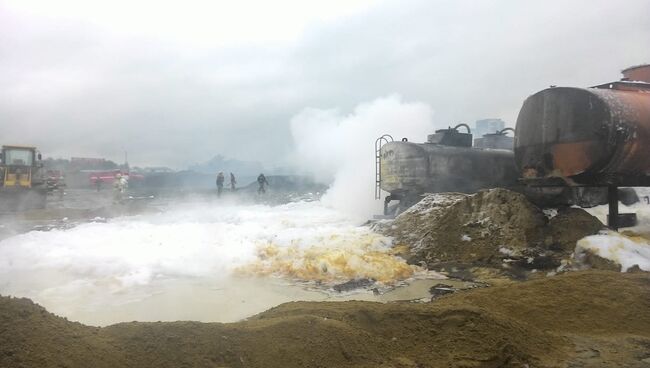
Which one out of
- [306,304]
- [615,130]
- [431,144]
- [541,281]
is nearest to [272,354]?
[306,304]

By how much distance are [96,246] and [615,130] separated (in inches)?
409

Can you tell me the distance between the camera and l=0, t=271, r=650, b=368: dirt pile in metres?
2.81

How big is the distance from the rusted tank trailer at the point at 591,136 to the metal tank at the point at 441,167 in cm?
412

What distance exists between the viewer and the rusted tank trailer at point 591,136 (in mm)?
7480

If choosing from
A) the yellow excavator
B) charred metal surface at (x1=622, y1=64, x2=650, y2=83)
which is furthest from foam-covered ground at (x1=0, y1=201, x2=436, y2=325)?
the yellow excavator

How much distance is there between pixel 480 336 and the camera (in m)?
3.48

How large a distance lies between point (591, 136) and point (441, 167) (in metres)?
5.59

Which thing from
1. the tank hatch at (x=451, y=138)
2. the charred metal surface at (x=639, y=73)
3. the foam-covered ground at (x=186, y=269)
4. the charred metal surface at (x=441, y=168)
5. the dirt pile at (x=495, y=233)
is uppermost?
the charred metal surface at (x=639, y=73)

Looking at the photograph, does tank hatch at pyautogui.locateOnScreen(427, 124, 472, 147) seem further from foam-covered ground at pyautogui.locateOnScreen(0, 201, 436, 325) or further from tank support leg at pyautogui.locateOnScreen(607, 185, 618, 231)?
tank support leg at pyautogui.locateOnScreen(607, 185, 618, 231)

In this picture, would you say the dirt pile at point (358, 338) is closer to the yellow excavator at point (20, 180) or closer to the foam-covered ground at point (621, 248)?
the foam-covered ground at point (621, 248)

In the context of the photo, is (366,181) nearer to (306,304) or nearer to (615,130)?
(615,130)

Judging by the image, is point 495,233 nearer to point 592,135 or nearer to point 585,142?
point 585,142

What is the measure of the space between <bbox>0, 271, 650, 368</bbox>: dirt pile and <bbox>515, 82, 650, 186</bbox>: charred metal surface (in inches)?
158

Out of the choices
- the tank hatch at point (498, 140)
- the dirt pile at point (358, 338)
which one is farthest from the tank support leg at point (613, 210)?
the tank hatch at point (498, 140)
